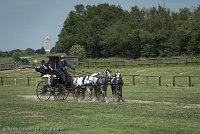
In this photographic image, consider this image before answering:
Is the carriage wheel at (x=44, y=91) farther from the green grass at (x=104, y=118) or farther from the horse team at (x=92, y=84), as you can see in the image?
the green grass at (x=104, y=118)

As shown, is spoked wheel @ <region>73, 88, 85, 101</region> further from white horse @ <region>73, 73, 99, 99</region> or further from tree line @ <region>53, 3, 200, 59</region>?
tree line @ <region>53, 3, 200, 59</region>

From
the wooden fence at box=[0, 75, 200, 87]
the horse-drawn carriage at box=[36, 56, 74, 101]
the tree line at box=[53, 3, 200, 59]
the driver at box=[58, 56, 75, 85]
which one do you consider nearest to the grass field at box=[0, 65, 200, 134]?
the horse-drawn carriage at box=[36, 56, 74, 101]

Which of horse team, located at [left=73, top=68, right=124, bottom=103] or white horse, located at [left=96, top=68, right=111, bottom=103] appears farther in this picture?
white horse, located at [left=96, top=68, right=111, bottom=103]

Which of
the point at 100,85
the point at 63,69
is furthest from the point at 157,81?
the point at 100,85

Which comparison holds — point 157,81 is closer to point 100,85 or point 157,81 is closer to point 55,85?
point 55,85

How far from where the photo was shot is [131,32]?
11050 centimetres

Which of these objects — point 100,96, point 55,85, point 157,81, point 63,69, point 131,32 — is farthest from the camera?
point 131,32

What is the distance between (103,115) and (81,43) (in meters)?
109

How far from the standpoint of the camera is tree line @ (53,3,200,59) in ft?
315

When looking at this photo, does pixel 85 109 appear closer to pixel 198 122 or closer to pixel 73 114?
pixel 73 114

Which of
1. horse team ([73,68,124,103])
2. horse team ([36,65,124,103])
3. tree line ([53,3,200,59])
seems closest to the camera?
horse team ([73,68,124,103])

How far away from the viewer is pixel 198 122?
16.5 meters

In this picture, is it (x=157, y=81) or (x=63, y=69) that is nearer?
(x=63, y=69)

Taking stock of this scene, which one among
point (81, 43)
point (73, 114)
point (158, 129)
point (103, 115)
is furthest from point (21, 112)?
point (81, 43)
